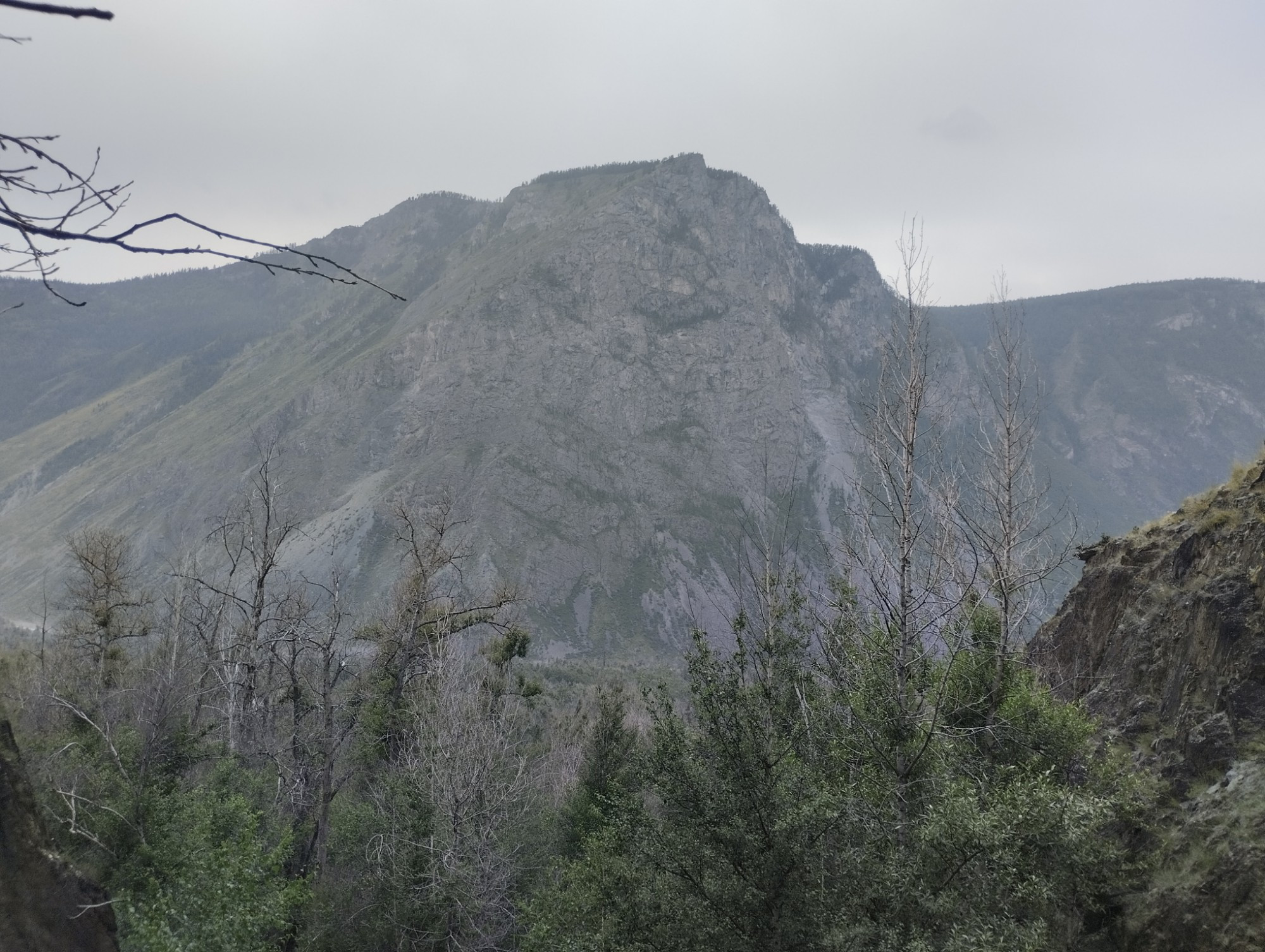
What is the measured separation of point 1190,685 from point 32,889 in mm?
15713

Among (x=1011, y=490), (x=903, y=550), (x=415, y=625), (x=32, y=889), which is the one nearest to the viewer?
(x=32, y=889)

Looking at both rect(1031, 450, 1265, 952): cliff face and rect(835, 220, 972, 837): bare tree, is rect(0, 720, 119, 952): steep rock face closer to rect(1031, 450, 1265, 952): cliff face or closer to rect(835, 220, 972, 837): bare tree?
rect(835, 220, 972, 837): bare tree

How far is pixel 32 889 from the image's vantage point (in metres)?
6.23

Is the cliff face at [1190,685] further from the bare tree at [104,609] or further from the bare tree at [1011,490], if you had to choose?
the bare tree at [104,609]

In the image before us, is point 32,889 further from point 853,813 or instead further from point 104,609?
point 104,609

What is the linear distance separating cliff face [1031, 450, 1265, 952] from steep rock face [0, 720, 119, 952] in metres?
11.8

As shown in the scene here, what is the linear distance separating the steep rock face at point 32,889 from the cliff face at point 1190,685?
38.7 ft

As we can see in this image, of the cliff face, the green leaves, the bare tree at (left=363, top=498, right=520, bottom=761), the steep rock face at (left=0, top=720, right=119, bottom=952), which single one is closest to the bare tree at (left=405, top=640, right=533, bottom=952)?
the bare tree at (left=363, top=498, right=520, bottom=761)

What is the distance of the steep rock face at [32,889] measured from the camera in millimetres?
6062


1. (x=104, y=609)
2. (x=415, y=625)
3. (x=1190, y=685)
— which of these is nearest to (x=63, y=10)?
(x=1190, y=685)

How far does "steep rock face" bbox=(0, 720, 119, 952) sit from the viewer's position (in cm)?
606

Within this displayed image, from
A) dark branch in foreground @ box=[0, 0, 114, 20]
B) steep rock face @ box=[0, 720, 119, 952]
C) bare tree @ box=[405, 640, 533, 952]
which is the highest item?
dark branch in foreground @ box=[0, 0, 114, 20]

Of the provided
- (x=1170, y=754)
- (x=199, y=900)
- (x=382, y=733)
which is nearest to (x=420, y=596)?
(x=382, y=733)

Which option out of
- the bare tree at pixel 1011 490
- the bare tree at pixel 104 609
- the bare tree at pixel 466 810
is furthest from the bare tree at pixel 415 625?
the bare tree at pixel 1011 490
